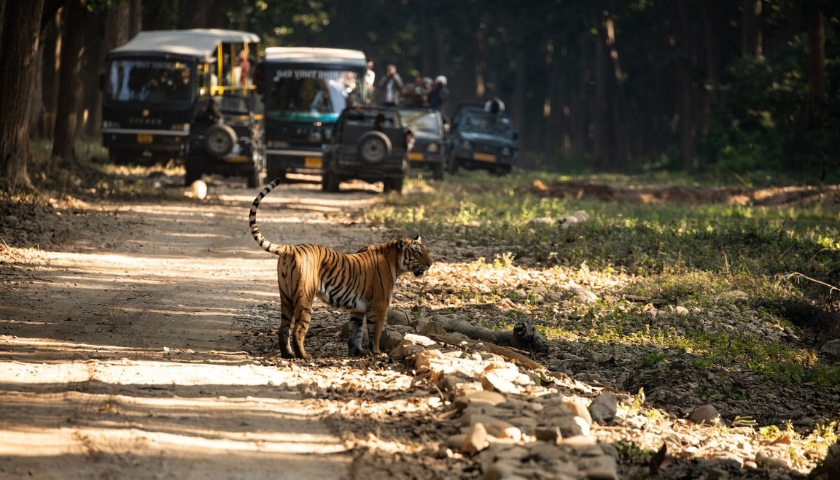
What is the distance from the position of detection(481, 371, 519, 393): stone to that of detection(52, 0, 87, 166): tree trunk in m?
17.9

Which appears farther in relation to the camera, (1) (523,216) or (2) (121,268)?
(1) (523,216)

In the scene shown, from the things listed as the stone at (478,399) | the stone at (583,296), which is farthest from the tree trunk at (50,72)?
the stone at (478,399)

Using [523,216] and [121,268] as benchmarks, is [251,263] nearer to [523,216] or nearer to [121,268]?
[121,268]

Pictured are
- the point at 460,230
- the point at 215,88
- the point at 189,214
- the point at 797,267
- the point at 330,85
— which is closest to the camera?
the point at 797,267

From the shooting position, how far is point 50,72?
3762 centimetres

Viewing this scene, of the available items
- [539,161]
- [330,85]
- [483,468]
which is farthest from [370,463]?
[539,161]

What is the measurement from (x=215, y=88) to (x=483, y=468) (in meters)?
23.5

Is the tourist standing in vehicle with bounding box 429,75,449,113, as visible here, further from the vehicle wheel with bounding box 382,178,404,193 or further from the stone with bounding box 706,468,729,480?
the stone with bounding box 706,468,729,480

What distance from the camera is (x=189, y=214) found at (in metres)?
18.7

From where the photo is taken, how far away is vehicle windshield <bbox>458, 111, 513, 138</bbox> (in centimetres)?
3425

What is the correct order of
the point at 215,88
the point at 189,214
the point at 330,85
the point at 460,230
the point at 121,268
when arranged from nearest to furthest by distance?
the point at 121,268, the point at 460,230, the point at 189,214, the point at 330,85, the point at 215,88

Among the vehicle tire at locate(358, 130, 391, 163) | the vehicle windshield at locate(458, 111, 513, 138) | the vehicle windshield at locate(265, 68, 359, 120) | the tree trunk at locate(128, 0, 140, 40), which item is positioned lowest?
the vehicle tire at locate(358, 130, 391, 163)

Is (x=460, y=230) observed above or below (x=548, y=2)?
below

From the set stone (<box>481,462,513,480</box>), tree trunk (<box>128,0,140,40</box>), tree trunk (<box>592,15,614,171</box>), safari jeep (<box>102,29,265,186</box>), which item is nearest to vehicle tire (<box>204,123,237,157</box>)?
safari jeep (<box>102,29,265,186</box>)
